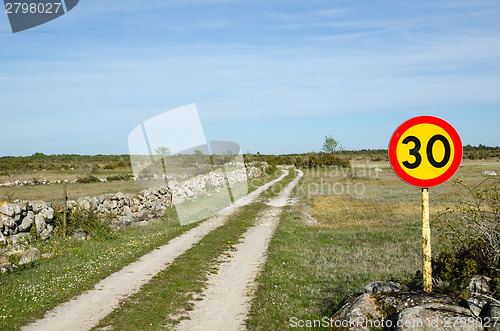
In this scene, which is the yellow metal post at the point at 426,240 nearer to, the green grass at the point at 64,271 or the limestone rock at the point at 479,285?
the limestone rock at the point at 479,285

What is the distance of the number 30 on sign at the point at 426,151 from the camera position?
5.20 meters

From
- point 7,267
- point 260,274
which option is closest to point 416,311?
point 260,274

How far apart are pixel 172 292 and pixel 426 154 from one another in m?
5.97

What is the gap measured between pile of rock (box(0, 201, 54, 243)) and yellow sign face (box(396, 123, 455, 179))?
12.9m

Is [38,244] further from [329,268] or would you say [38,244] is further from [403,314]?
[403,314]

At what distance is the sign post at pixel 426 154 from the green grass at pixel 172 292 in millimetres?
4608

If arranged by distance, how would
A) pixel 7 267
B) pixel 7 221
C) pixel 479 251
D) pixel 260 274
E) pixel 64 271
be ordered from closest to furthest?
pixel 479 251, pixel 260 274, pixel 64 271, pixel 7 267, pixel 7 221

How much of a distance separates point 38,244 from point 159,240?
13.7 feet

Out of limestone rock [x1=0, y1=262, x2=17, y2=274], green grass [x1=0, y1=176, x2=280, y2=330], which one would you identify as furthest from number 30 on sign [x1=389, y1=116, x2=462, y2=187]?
limestone rock [x1=0, y1=262, x2=17, y2=274]

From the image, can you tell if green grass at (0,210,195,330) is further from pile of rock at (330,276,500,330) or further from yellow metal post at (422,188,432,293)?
yellow metal post at (422,188,432,293)

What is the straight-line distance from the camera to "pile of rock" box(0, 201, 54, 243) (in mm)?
12727

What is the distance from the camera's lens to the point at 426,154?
5348 millimetres

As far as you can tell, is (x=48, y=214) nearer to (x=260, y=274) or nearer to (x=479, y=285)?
(x=260, y=274)

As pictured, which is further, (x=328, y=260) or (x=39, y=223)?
(x=39, y=223)
